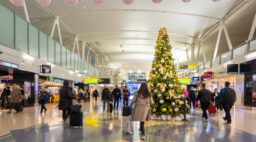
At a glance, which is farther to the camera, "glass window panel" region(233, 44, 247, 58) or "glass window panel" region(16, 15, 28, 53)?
"glass window panel" region(233, 44, 247, 58)

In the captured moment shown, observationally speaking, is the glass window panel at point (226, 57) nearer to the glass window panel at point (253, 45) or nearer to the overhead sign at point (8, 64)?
the glass window panel at point (253, 45)

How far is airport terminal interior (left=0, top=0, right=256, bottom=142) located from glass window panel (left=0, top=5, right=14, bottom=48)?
0.19 ft

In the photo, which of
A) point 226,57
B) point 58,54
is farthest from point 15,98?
point 226,57

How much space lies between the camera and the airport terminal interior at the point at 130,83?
6172 mm

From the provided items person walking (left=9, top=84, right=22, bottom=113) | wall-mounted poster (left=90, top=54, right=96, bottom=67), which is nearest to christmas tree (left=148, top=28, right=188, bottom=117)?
person walking (left=9, top=84, right=22, bottom=113)

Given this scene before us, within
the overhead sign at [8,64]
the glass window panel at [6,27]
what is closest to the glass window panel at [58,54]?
the overhead sign at [8,64]

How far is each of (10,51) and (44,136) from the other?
8344mm

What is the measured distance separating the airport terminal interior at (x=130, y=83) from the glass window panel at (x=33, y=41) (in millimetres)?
73

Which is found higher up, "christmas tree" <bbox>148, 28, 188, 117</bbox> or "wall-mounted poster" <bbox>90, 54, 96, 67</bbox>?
"wall-mounted poster" <bbox>90, 54, 96, 67</bbox>

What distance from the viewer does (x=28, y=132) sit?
6.14m

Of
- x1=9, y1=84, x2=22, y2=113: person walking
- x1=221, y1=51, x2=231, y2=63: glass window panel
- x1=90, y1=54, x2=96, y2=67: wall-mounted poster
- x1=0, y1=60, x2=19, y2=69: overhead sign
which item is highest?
x1=90, y1=54, x2=96, y2=67: wall-mounted poster

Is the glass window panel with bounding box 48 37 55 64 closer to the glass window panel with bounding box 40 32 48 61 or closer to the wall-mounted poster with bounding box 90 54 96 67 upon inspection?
the glass window panel with bounding box 40 32 48 61

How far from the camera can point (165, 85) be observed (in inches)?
365

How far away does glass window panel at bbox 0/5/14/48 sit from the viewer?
454 inches
